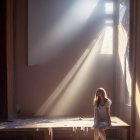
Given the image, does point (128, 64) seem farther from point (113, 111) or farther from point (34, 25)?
point (34, 25)

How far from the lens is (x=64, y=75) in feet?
23.1

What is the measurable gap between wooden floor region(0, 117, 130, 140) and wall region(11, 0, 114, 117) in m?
0.44

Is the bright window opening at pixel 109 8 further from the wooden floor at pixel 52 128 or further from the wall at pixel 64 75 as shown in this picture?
the wooden floor at pixel 52 128

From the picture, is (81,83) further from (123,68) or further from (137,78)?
(137,78)

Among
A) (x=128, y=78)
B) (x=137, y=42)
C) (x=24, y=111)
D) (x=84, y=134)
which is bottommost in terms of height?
(x=84, y=134)

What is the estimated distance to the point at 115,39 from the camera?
23.7ft

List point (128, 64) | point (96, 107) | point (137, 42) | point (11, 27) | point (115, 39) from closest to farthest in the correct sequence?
point (96, 107), point (137, 42), point (128, 64), point (11, 27), point (115, 39)

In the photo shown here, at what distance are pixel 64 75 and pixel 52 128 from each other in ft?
5.20

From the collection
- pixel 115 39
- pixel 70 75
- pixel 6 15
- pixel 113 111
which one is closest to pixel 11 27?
pixel 6 15

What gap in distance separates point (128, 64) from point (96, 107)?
1.27 m

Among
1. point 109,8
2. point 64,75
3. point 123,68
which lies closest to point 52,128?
point 64,75

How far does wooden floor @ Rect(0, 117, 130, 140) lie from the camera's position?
5703 mm

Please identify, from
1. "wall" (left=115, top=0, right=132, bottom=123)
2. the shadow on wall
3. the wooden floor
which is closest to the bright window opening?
"wall" (left=115, top=0, right=132, bottom=123)

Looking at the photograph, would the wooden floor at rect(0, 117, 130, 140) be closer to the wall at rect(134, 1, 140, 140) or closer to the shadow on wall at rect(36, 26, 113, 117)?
the wall at rect(134, 1, 140, 140)
